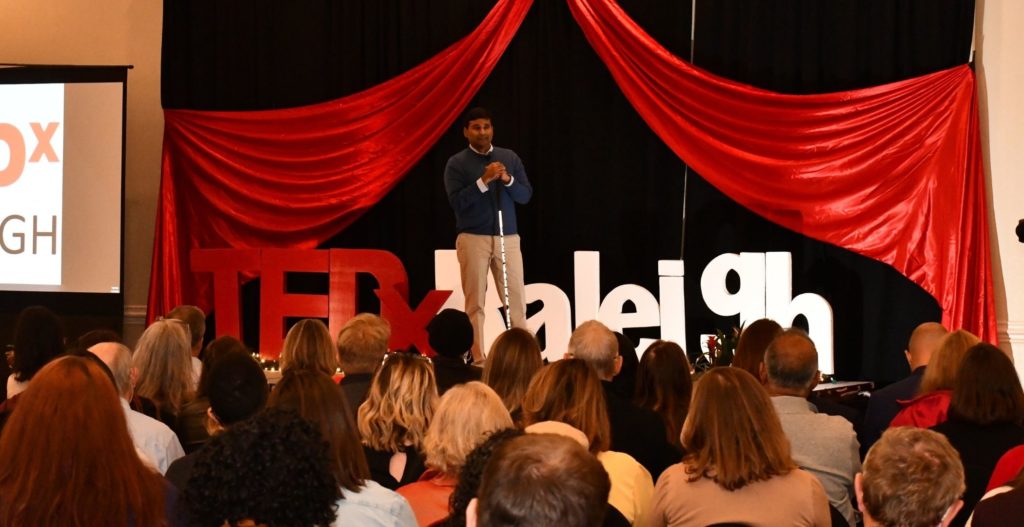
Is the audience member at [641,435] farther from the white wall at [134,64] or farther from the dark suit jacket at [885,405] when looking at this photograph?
the white wall at [134,64]

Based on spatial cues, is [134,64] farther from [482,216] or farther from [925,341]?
[925,341]

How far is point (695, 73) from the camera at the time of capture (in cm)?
789

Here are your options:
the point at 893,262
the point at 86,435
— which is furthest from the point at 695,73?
the point at 86,435

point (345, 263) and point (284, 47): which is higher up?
point (284, 47)

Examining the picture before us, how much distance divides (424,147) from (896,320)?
10.9 ft

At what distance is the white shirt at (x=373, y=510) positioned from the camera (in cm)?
261

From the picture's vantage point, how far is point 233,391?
10.7ft

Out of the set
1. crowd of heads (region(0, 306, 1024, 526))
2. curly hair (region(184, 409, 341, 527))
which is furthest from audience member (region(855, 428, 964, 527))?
curly hair (region(184, 409, 341, 527))

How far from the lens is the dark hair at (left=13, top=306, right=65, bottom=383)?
15.4 ft

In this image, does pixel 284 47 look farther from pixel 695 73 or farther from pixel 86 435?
pixel 86 435

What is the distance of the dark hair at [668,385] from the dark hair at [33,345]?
2.29m

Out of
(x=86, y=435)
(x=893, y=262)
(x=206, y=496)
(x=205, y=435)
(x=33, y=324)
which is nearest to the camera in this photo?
(x=206, y=496)

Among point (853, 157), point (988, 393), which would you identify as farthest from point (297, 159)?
point (988, 393)

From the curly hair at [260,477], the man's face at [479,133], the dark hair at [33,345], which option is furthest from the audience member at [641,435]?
the man's face at [479,133]
